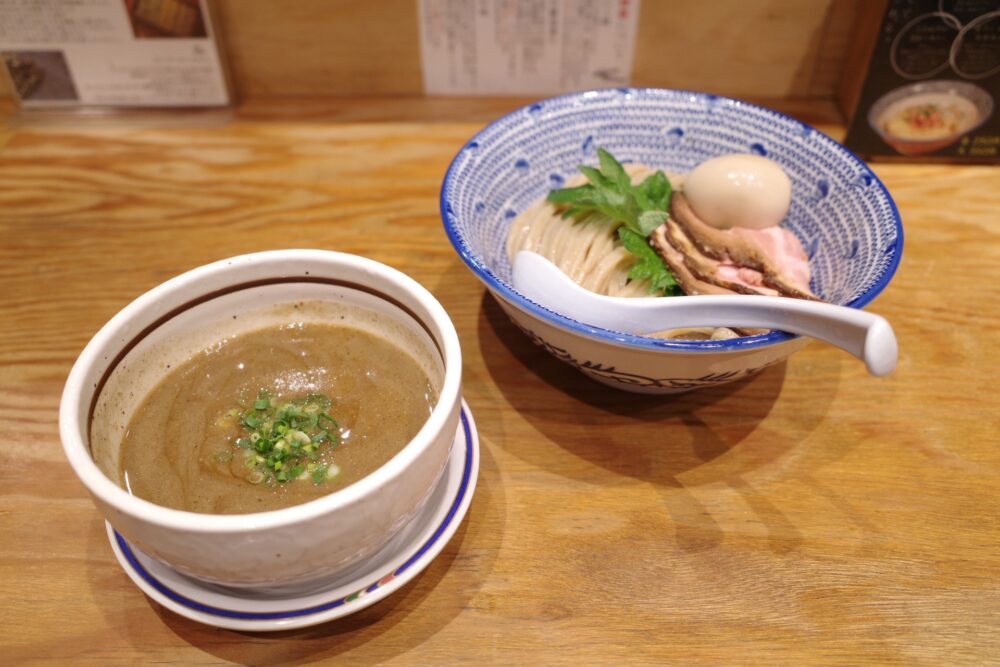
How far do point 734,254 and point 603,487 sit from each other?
51cm

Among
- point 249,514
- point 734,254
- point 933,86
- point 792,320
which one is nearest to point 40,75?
point 249,514

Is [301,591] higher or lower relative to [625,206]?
lower

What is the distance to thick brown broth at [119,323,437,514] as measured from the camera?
2.86ft

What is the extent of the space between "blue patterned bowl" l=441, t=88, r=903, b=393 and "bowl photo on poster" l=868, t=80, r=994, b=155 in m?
0.48

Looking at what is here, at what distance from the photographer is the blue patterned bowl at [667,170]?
1.04 m

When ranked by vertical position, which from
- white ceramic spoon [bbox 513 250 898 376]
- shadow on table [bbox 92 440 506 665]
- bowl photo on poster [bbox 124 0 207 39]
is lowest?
shadow on table [bbox 92 440 506 665]

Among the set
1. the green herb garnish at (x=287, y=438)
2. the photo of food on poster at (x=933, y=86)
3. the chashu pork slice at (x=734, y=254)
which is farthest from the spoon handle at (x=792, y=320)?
the photo of food on poster at (x=933, y=86)

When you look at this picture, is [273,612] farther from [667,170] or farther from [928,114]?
[928,114]

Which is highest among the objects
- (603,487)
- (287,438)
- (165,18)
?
(165,18)

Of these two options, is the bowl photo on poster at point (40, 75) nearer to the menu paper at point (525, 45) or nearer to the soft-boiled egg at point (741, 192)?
the menu paper at point (525, 45)

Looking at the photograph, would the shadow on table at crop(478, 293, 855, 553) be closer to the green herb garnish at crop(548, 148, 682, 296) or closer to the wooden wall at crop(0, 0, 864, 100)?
the green herb garnish at crop(548, 148, 682, 296)

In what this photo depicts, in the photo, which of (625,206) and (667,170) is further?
(667,170)

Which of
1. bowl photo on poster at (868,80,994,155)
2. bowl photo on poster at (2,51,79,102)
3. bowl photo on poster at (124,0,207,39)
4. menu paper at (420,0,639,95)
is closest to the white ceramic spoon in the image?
menu paper at (420,0,639,95)

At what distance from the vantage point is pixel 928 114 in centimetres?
178
